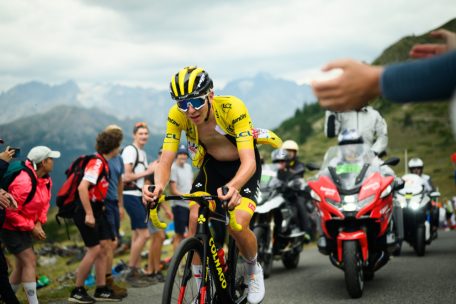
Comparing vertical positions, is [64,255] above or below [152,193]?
below

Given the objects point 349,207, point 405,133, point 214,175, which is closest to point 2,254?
point 214,175

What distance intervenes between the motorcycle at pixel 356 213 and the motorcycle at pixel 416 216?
363 cm

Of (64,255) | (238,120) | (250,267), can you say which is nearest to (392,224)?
(250,267)

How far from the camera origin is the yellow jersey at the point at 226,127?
5.36 m

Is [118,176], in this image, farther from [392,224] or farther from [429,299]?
[429,299]

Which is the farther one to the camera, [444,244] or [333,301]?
[444,244]

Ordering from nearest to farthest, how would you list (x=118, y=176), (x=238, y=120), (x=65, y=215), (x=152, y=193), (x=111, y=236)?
(x=152, y=193) < (x=238, y=120) < (x=65, y=215) < (x=111, y=236) < (x=118, y=176)

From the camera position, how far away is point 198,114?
16.6 feet

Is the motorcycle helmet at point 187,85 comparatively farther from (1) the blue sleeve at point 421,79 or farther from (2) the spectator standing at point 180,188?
(2) the spectator standing at point 180,188

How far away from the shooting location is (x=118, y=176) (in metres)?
8.91

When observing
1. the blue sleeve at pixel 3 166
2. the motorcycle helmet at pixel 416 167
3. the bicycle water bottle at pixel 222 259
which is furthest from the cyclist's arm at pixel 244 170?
the motorcycle helmet at pixel 416 167

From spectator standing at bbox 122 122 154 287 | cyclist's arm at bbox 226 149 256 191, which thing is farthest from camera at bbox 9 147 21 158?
spectator standing at bbox 122 122 154 287

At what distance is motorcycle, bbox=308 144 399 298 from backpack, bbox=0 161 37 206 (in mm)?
3533

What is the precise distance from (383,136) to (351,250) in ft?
8.12
